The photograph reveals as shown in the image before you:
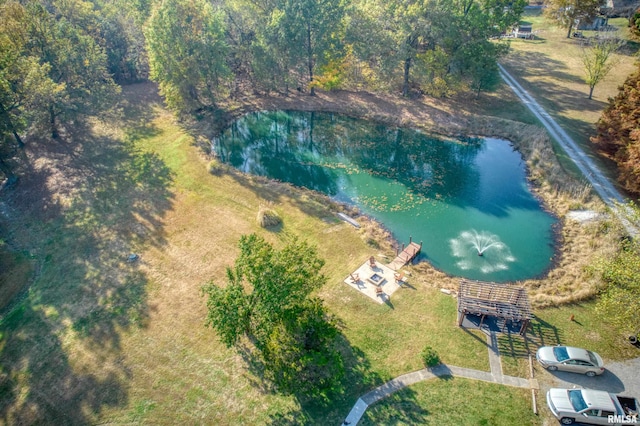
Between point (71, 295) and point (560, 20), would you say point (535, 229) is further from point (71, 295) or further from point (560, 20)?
point (560, 20)

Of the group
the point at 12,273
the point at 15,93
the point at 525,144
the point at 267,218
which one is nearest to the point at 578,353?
the point at 267,218

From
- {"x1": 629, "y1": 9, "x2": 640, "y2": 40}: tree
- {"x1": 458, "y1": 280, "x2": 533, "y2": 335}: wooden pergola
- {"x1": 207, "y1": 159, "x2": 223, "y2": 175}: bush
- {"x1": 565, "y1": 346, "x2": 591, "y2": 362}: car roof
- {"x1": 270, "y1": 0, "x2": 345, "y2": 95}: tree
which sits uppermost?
{"x1": 629, "y1": 9, "x2": 640, "y2": 40}: tree

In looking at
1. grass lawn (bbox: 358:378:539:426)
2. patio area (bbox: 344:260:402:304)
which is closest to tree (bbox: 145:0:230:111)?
patio area (bbox: 344:260:402:304)

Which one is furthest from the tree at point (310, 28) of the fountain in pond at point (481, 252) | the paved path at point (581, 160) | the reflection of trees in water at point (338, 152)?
the fountain in pond at point (481, 252)

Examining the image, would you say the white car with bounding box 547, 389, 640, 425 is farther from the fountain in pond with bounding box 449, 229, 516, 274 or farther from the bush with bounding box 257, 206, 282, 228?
the bush with bounding box 257, 206, 282, 228

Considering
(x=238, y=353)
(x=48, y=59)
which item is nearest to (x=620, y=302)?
(x=238, y=353)

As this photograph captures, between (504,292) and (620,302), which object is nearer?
(620,302)

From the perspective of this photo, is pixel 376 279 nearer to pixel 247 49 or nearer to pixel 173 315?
pixel 173 315
